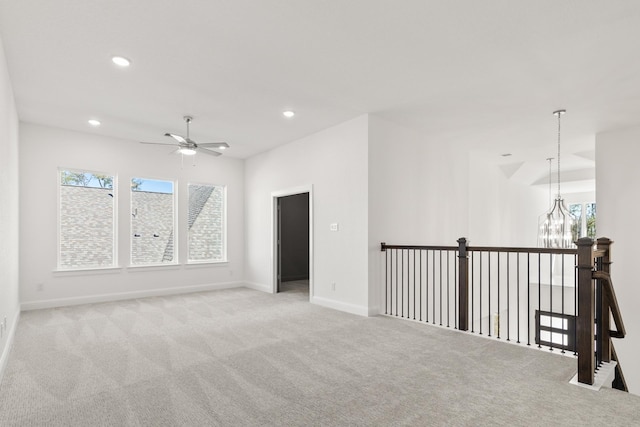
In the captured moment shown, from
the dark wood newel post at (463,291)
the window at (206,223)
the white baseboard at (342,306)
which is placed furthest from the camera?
the window at (206,223)

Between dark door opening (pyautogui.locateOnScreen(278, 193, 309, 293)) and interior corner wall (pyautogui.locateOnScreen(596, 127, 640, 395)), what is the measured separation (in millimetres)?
6296

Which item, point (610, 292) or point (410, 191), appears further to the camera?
point (410, 191)

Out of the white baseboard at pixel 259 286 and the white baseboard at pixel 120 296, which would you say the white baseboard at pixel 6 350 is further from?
the white baseboard at pixel 259 286

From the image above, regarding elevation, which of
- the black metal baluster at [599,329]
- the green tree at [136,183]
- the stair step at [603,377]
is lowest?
the stair step at [603,377]

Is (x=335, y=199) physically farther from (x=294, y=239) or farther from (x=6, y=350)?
(x=6, y=350)

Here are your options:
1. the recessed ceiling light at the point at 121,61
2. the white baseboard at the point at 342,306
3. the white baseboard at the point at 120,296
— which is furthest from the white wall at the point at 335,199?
the recessed ceiling light at the point at 121,61

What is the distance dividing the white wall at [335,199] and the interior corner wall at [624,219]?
416 centimetres

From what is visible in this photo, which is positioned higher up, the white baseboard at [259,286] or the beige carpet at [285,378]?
the beige carpet at [285,378]

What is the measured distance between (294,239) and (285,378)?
22.6 ft

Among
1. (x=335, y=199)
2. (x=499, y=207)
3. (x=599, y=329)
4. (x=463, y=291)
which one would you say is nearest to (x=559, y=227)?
(x=463, y=291)

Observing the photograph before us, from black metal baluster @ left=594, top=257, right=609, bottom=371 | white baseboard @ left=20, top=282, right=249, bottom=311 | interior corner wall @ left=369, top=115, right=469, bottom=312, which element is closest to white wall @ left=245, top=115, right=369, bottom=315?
interior corner wall @ left=369, top=115, right=469, bottom=312

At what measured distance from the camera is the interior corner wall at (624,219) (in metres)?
5.55

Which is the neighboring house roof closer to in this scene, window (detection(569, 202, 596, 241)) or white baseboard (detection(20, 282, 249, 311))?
white baseboard (detection(20, 282, 249, 311))

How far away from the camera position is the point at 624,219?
18.8 ft
